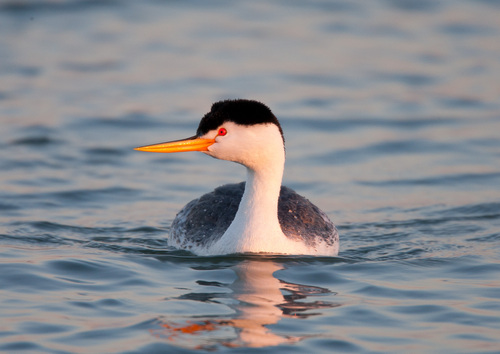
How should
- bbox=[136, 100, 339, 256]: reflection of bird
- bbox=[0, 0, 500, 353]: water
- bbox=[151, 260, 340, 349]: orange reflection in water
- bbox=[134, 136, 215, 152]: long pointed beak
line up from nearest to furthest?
bbox=[151, 260, 340, 349]: orange reflection in water < bbox=[0, 0, 500, 353]: water < bbox=[136, 100, 339, 256]: reflection of bird < bbox=[134, 136, 215, 152]: long pointed beak

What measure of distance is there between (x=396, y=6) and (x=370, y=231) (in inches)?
488

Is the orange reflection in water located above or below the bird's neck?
below

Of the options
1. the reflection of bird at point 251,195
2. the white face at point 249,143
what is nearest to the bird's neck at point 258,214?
the reflection of bird at point 251,195

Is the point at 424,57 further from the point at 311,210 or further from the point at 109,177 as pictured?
the point at 311,210

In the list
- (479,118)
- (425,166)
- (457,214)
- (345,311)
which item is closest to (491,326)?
(345,311)

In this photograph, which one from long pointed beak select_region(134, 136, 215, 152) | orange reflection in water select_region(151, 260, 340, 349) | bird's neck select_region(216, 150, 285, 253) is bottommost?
orange reflection in water select_region(151, 260, 340, 349)

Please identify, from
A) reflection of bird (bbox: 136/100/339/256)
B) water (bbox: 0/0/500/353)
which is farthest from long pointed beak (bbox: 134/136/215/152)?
water (bbox: 0/0/500/353)

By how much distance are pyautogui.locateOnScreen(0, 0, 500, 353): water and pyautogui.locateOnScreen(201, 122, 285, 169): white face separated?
109cm

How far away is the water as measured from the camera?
838cm

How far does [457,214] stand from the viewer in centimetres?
1291

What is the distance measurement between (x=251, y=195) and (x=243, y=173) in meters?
4.95

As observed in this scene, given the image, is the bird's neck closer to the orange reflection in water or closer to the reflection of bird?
the reflection of bird

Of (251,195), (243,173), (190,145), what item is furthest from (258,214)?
(243,173)

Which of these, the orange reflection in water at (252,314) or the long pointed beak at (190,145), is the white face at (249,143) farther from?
the orange reflection in water at (252,314)
